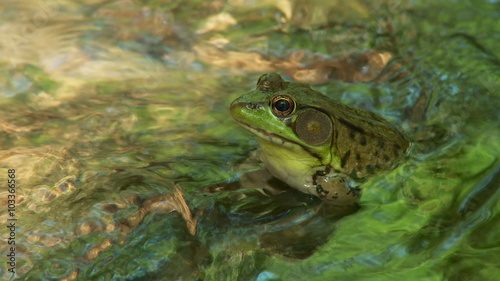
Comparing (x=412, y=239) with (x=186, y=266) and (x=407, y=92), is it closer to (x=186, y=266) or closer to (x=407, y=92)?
(x=186, y=266)

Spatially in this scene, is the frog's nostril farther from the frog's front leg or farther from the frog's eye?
the frog's front leg

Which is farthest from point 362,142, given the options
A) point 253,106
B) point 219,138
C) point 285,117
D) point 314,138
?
point 219,138

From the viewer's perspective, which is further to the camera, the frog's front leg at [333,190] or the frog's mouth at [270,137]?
the frog's front leg at [333,190]

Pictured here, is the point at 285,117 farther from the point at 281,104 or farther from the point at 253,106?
the point at 253,106

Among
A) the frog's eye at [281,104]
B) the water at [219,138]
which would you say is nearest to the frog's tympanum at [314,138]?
the frog's eye at [281,104]

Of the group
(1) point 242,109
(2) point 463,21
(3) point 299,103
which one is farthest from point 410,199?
(2) point 463,21

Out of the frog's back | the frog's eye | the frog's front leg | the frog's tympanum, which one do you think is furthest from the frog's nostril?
the frog's front leg

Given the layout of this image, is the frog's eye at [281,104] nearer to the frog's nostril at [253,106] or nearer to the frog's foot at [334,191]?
the frog's nostril at [253,106]
